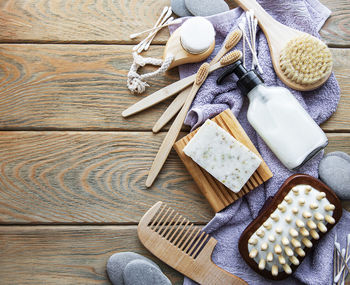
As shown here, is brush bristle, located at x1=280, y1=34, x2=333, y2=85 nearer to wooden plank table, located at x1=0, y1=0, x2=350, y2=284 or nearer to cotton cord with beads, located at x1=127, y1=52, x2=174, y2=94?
wooden plank table, located at x1=0, y1=0, x2=350, y2=284

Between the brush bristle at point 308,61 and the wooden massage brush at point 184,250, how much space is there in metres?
0.37

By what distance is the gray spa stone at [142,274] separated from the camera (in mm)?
650

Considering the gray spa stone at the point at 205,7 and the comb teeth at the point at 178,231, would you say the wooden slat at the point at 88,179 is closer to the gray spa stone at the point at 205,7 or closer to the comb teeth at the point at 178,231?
the comb teeth at the point at 178,231

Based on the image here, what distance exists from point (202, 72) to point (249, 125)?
150mm

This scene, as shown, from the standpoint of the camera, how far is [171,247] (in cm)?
67

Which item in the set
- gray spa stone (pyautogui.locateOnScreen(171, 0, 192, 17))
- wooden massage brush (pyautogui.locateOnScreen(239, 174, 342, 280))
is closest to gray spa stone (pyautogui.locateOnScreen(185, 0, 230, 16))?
gray spa stone (pyautogui.locateOnScreen(171, 0, 192, 17))

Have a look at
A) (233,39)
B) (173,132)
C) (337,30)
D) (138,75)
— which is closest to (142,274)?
(173,132)

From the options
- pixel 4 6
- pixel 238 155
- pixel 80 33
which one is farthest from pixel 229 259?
pixel 4 6

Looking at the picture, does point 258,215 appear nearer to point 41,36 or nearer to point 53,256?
point 53,256

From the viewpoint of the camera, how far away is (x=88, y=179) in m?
0.71

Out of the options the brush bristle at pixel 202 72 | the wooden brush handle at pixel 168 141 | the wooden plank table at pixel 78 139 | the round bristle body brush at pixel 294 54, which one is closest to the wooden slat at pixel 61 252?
the wooden plank table at pixel 78 139

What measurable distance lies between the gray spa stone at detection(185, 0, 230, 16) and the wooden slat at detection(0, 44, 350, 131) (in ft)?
0.37

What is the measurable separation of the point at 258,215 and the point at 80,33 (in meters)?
0.54

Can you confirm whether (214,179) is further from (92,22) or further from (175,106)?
(92,22)
